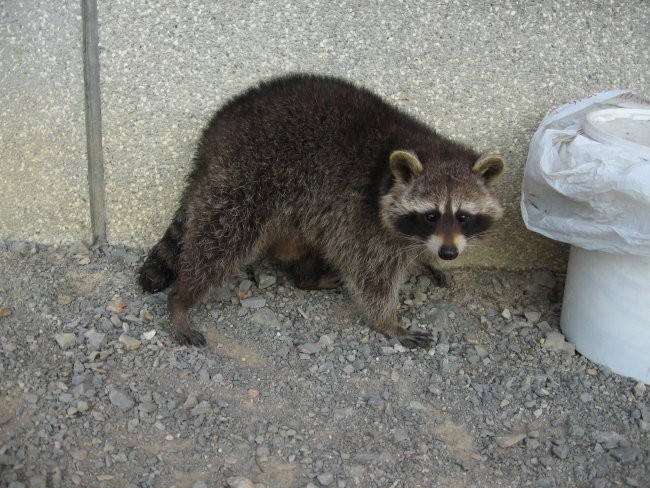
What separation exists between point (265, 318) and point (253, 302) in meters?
0.13

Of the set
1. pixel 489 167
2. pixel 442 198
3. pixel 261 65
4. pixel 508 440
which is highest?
pixel 261 65

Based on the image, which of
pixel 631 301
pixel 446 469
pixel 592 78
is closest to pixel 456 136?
pixel 592 78

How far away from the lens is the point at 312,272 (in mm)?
3312

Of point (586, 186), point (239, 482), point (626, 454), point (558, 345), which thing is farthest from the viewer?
point (558, 345)

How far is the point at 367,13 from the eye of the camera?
10.0 feet

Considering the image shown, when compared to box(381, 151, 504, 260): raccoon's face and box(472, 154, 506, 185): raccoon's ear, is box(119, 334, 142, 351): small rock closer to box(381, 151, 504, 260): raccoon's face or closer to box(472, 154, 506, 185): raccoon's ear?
box(381, 151, 504, 260): raccoon's face

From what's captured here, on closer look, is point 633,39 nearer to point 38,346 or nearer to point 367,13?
point 367,13

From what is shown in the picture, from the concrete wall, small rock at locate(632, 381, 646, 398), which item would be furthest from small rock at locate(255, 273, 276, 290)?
small rock at locate(632, 381, 646, 398)

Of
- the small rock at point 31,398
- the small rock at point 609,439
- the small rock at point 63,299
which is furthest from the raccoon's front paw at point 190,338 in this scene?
the small rock at point 609,439

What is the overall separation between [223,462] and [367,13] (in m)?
1.84

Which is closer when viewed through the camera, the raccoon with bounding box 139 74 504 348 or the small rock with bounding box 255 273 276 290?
the raccoon with bounding box 139 74 504 348

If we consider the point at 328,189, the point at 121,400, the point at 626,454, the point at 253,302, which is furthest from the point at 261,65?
the point at 626,454

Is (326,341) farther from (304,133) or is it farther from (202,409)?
(304,133)

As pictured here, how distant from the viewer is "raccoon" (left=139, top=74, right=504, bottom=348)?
2840 mm
